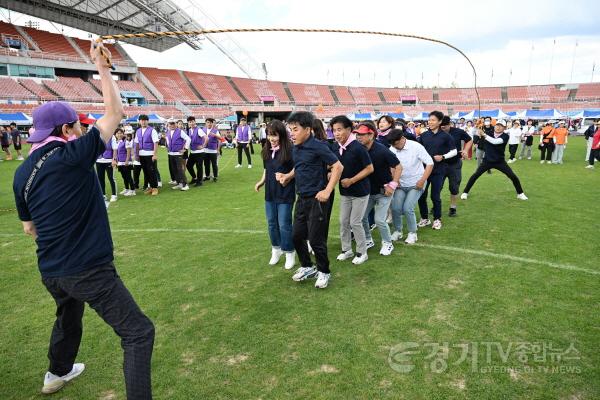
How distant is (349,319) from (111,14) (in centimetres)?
5100

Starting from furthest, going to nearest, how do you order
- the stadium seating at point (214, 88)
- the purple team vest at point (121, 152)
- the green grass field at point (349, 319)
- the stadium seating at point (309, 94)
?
1. the stadium seating at point (309, 94)
2. the stadium seating at point (214, 88)
3. the purple team vest at point (121, 152)
4. the green grass field at point (349, 319)

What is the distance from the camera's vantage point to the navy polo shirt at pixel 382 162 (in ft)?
17.3

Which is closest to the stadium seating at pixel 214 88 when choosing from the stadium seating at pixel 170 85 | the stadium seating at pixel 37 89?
the stadium seating at pixel 170 85

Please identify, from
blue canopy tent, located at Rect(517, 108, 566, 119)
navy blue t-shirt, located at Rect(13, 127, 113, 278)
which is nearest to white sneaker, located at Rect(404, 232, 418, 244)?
navy blue t-shirt, located at Rect(13, 127, 113, 278)

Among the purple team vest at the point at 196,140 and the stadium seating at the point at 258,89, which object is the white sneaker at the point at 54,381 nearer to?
the purple team vest at the point at 196,140

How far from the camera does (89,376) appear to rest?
3.03 meters

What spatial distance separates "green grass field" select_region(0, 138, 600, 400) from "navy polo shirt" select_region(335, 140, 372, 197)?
104 centimetres

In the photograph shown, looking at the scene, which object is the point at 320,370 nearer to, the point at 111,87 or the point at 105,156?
the point at 111,87

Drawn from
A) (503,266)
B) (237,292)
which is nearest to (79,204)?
(237,292)

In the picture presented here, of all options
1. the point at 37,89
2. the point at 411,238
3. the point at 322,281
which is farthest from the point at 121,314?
the point at 37,89

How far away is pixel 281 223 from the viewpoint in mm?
5008

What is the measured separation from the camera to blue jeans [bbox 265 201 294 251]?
4926mm

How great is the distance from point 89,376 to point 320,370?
6.09 feet

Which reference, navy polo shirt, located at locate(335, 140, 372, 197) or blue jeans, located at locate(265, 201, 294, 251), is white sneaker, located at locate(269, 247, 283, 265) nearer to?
blue jeans, located at locate(265, 201, 294, 251)
